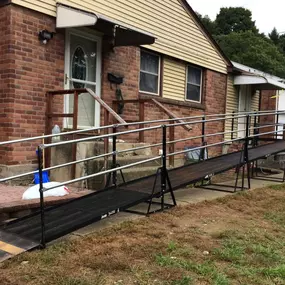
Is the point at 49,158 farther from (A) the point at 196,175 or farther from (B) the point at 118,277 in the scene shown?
(B) the point at 118,277

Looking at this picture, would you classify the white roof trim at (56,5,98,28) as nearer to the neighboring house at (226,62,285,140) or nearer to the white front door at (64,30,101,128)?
the white front door at (64,30,101,128)

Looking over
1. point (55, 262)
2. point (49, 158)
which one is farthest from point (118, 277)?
point (49, 158)

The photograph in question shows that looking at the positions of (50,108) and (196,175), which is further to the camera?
(50,108)

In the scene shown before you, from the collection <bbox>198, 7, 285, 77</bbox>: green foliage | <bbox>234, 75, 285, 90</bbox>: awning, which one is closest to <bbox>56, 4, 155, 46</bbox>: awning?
<bbox>234, 75, 285, 90</bbox>: awning

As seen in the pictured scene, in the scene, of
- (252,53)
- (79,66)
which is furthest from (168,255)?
(252,53)

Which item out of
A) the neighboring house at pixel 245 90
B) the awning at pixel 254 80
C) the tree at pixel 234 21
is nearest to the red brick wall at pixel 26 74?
the neighboring house at pixel 245 90

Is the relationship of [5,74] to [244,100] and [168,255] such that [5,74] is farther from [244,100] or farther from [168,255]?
[244,100]

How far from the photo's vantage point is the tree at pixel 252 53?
3572 cm

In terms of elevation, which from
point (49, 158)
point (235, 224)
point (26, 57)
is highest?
point (26, 57)

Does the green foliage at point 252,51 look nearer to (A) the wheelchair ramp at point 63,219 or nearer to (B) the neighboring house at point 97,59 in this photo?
(B) the neighboring house at point 97,59

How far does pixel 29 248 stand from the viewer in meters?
3.71

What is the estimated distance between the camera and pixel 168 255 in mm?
3709

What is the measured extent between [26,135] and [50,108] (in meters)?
0.64

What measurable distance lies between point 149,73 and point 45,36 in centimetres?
342
